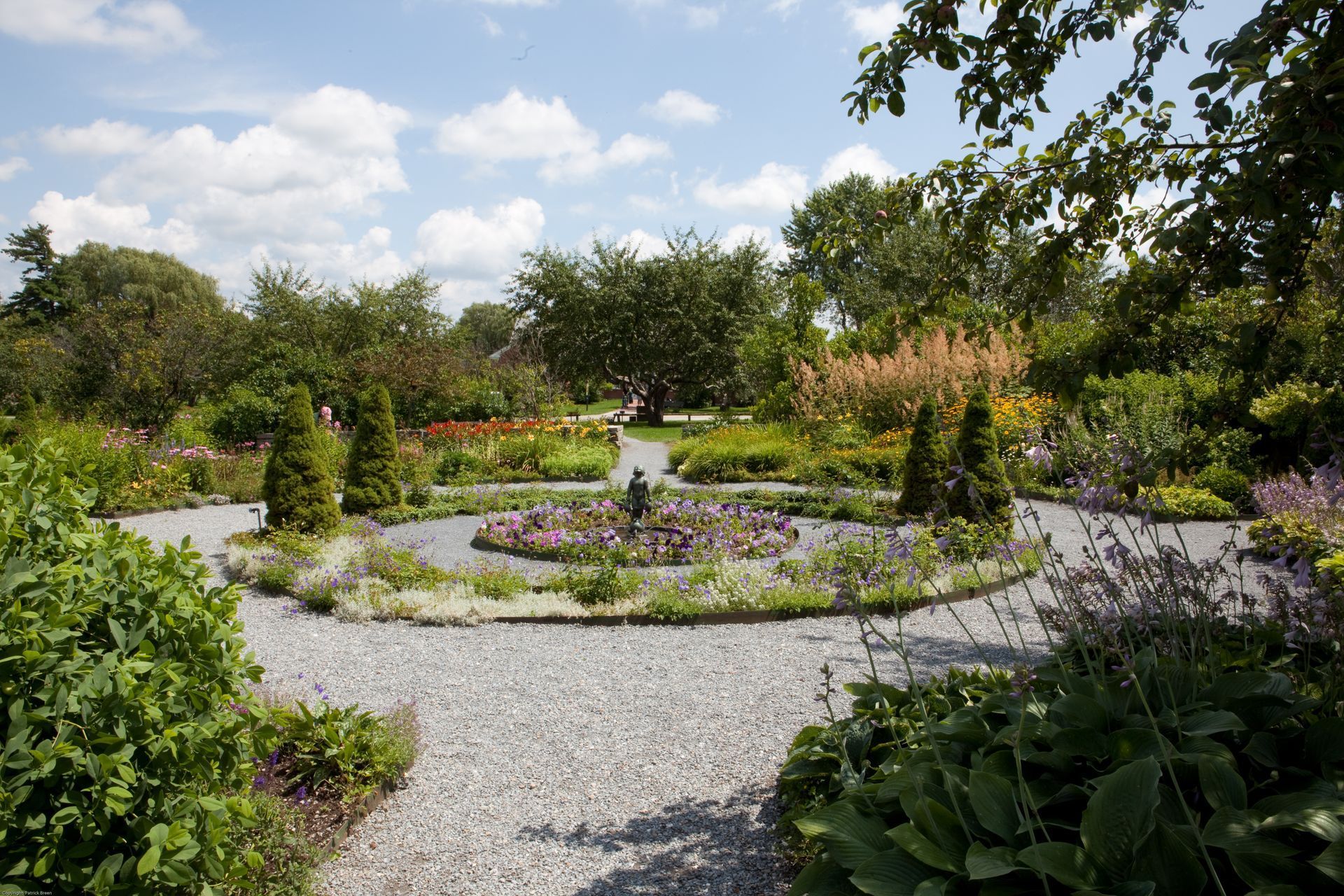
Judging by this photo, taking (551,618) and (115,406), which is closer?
(551,618)

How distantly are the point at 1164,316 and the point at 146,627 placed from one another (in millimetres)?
2941

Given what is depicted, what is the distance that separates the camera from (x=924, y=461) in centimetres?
864

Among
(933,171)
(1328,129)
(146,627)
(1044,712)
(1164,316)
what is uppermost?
(933,171)

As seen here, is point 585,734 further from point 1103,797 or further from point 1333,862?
point 1333,862

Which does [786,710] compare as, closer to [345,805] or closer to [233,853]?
[345,805]

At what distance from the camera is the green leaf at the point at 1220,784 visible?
1.71m

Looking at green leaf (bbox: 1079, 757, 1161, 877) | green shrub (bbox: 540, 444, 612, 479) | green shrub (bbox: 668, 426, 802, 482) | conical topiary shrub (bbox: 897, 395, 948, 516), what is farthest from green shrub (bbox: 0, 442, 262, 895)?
green shrub (bbox: 540, 444, 612, 479)

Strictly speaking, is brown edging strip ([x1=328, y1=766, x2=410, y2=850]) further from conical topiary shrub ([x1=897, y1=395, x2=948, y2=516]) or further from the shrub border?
conical topiary shrub ([x1=897, y1=395, x2=948, y2=516])

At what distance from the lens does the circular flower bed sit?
25.5ft

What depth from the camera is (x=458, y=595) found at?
6523 mm

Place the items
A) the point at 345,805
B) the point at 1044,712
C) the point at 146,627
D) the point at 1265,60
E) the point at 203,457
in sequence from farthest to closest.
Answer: the point at 203,457, the point at 345,805, the point at 1044,712, the point at 146,627, the point at 1265,60

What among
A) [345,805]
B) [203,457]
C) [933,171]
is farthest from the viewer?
[203,457]

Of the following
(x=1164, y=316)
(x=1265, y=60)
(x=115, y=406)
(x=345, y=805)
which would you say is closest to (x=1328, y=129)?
(x=1265, y=60)

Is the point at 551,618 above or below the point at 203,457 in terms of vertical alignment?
below
